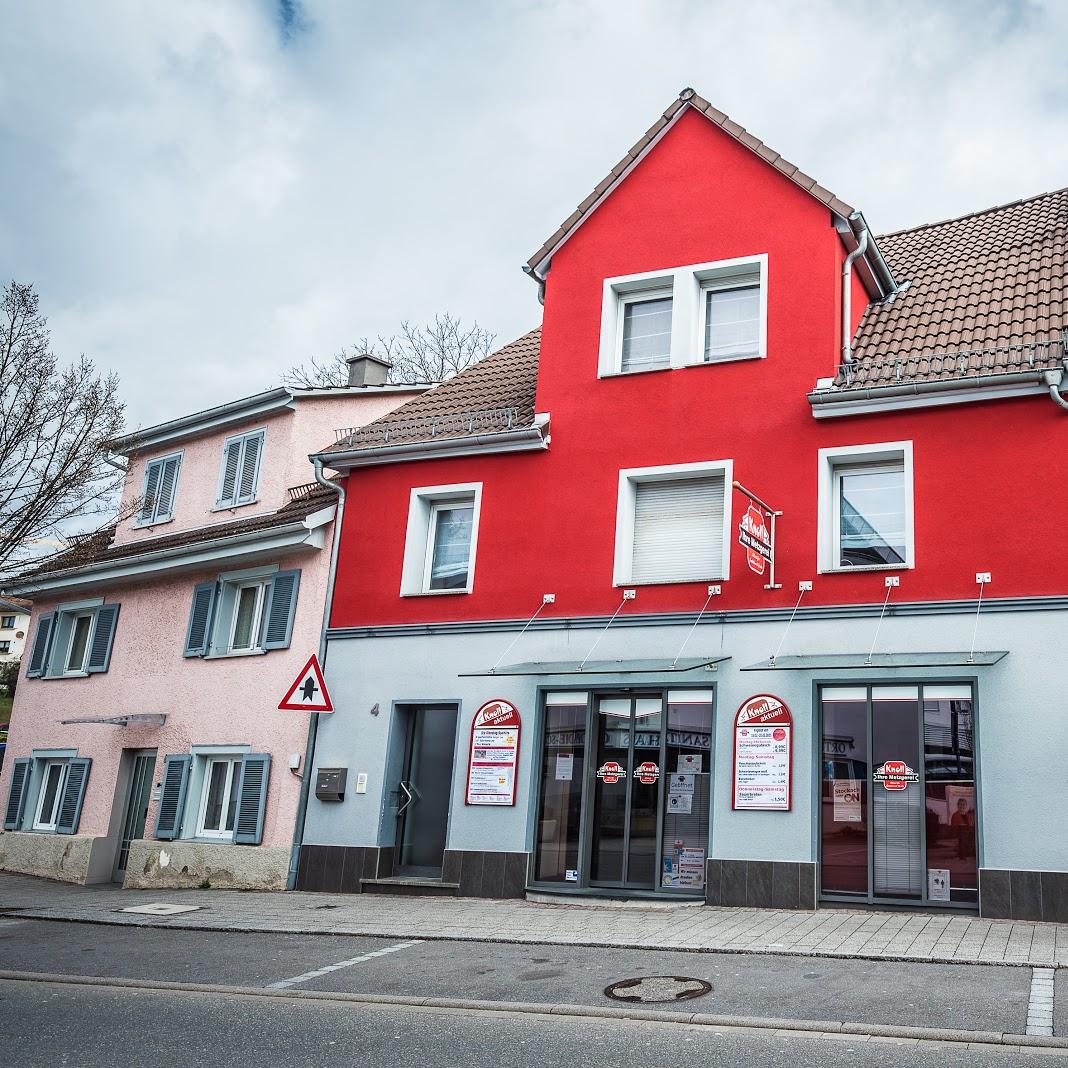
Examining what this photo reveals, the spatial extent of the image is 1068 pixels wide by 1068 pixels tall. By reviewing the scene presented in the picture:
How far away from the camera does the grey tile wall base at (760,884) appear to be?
542 inches

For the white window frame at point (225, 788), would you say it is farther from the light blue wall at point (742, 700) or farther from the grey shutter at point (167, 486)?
the grey shutter at point (167, 486)

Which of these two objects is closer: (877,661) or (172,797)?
(877,661)

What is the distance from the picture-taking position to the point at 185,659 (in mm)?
20391

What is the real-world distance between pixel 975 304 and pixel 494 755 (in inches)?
343

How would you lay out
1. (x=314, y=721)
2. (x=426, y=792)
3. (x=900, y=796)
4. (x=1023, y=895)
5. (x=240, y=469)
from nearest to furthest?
(x=1023, y=895) < (x=900, y=796) < (x=426, y=792) < (x=314, y=721) < (x=240, y=469)

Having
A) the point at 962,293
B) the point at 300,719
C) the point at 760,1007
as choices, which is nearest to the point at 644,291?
the point at 962,293

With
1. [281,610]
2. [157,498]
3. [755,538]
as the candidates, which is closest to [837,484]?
[755,538]

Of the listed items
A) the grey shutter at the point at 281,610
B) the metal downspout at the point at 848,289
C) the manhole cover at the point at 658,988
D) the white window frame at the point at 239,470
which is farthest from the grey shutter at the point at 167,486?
the manhole cover at the point at 658,988

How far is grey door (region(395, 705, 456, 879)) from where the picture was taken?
54.5 ft

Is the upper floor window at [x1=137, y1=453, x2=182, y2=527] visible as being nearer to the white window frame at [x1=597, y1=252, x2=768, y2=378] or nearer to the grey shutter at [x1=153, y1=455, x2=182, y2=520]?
the grey shutter at [x1=153, y1=455, x2=182, y2=520]

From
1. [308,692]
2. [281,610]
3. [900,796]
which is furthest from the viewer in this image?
[281,610]

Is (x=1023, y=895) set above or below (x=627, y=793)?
below

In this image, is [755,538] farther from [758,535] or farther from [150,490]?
[150,490]

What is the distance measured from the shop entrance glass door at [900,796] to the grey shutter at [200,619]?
10665 mm
